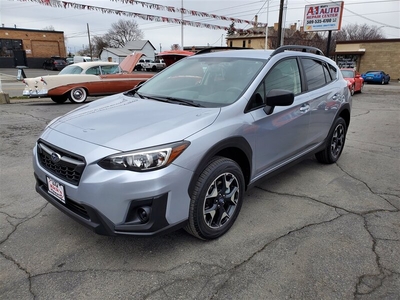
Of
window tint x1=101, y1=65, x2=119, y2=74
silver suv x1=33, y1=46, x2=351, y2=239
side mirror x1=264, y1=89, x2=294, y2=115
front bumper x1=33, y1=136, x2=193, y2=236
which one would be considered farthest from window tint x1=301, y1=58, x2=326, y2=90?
window tint x1=101, y1=65, x2=119, y2=74

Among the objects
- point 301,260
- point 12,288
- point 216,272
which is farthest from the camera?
point 301,260

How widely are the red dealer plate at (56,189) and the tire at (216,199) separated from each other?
1.05 meters

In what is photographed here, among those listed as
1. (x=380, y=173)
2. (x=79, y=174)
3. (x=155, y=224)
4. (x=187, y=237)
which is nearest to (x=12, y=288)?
(x=79, y=174)

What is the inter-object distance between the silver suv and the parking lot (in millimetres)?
325

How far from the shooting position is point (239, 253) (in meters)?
2.63

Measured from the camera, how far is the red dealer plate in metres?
2.41

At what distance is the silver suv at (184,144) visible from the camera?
2.19 metres

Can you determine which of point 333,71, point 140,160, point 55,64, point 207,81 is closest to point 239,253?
point 140,160

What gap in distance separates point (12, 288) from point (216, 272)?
1525mm

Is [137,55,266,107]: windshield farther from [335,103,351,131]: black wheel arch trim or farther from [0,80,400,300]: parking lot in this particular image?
[335,103,351,131]: black wheel arch trim

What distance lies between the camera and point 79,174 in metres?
2.26

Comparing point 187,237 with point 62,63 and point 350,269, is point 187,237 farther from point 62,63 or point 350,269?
point 62,63

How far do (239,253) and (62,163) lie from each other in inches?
65.6

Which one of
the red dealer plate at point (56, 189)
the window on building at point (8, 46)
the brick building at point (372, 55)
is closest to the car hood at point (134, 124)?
the red dealer plate at point (56, 189)
